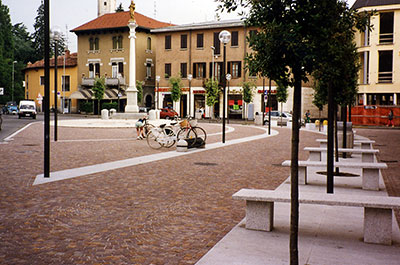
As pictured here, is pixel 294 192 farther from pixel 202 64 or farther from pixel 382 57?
pixel 202 64

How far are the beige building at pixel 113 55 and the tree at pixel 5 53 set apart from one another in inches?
729

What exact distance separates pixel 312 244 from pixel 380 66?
1740 inches

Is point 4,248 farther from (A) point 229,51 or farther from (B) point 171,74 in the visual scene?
(B) point 171,74

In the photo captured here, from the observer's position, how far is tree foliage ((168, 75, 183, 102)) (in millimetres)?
57281

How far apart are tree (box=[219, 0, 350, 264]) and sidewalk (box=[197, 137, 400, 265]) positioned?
2.90ft

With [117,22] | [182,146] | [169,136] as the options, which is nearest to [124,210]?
[182,146]

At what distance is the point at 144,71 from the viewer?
6366 cm

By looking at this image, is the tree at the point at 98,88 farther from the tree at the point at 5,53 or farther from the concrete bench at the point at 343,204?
the concrete bench at the point at 343,204

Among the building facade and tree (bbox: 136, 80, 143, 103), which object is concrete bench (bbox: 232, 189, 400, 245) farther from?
tree (bbox: 136, 80, 143, 103)

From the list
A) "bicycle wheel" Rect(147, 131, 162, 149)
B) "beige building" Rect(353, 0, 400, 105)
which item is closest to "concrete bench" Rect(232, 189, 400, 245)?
"bicycle wheel" Rect(147, 131, 162, 149)

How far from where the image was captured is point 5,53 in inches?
3319

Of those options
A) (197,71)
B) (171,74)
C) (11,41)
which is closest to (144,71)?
(171,74)

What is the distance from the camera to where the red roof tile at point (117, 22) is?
209ft

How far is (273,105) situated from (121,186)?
45165mm
